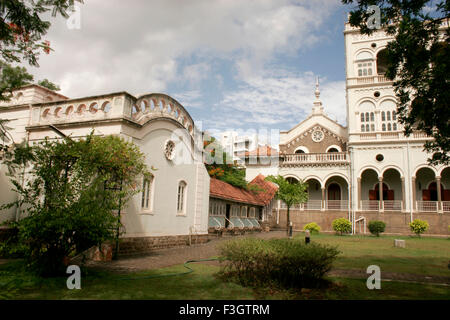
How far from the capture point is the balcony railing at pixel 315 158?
32034 mm

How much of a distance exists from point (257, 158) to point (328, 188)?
8018mm

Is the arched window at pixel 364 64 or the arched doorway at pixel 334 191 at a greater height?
the arched window at pixel 364 64

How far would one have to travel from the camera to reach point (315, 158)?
109 feet

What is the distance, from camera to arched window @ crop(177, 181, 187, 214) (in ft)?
49.3

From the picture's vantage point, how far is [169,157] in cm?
1412

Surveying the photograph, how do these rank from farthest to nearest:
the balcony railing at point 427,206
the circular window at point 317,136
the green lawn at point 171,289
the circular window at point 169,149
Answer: the circular window at point 317,136, the balcony railing at point 427,206, the circular window at point 169,149, the green lawn at point 171,289

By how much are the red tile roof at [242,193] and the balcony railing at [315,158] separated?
3.41m

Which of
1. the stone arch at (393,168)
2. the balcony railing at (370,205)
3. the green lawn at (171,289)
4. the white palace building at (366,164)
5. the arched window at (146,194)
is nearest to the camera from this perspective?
the green lawn at (171,289)

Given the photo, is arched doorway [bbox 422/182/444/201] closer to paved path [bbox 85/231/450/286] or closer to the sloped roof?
the sloped roof

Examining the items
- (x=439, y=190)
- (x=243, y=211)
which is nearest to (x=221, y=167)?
(x=243, y=211)

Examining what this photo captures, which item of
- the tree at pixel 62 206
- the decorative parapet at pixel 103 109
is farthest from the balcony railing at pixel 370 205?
the tree at pixel 62 206

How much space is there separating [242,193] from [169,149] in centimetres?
1349

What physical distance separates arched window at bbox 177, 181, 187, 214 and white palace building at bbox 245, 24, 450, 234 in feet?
63.6
